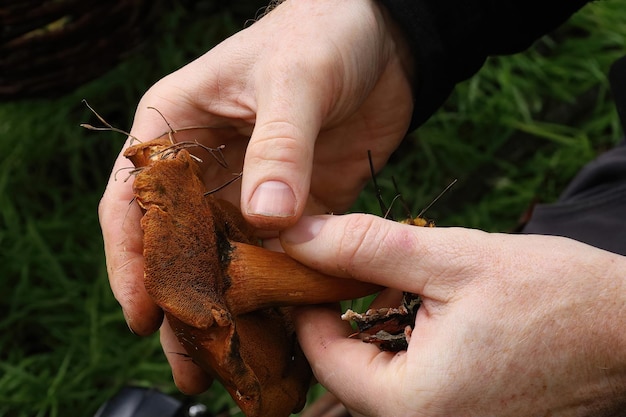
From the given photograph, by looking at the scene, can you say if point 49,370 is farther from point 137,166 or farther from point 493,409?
point 493,409

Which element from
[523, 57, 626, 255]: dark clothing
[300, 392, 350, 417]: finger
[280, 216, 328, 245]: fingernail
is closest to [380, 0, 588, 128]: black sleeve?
[523, 57, 626, 255]: dark clothing

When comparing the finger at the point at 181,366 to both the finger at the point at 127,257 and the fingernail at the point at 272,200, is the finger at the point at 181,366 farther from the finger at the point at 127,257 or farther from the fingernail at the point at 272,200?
the fingernail at the point at 272,200

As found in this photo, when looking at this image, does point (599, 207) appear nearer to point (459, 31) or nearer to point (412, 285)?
point (459, 31)

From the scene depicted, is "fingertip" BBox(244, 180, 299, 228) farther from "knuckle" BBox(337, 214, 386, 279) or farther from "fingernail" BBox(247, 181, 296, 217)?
"knuckle" BBox(337, 214, 386, 279)

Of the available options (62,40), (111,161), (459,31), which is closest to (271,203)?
(459,31)

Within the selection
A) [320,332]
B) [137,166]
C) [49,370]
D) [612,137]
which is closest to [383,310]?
[320,332]

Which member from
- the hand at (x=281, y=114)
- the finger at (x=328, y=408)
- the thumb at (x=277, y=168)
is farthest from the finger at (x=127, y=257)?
the finger at (x=328, y=408)
